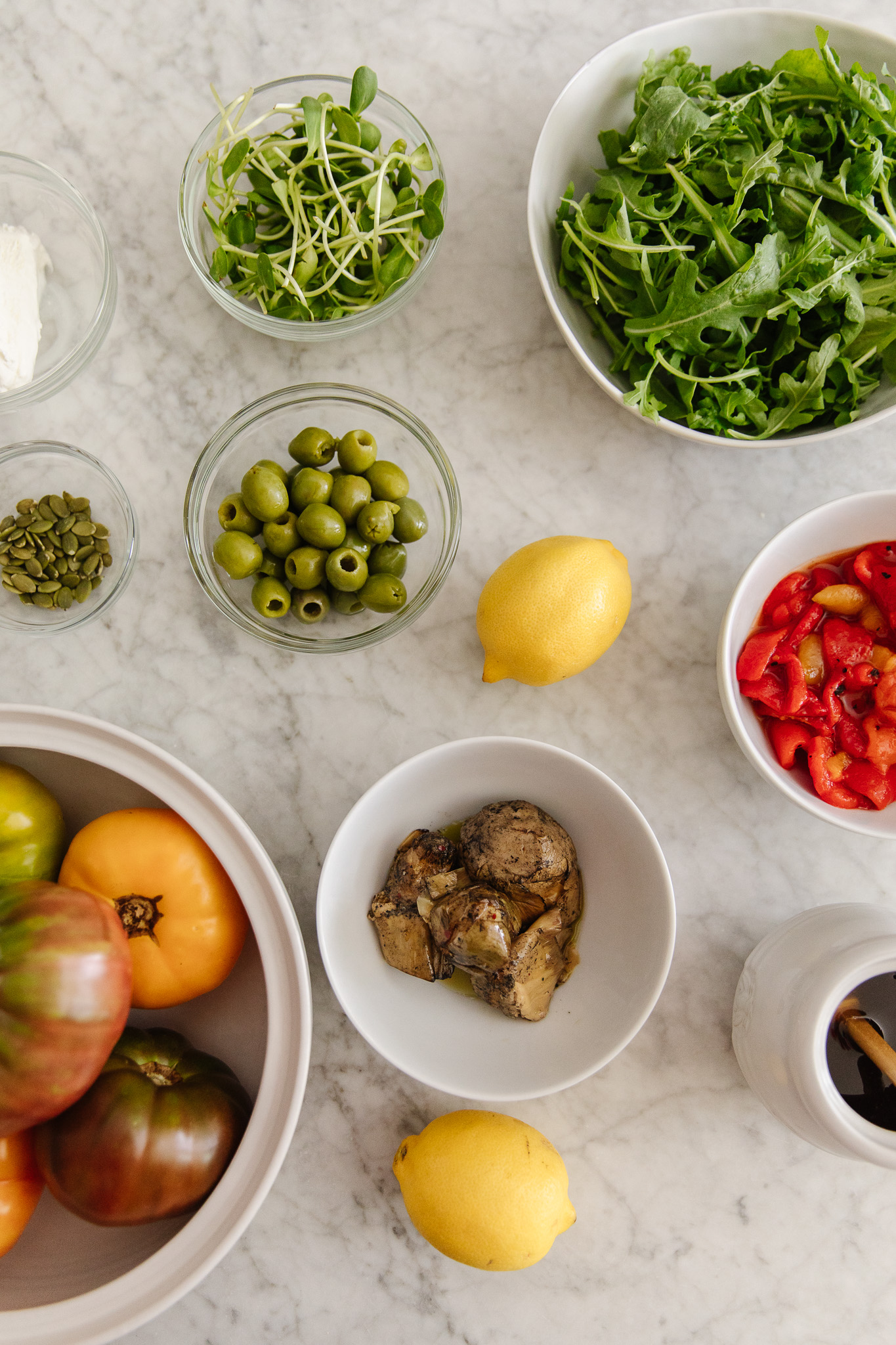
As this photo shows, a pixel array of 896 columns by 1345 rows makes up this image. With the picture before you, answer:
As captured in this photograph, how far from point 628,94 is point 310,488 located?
27.1 inches

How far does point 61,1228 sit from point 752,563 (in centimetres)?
122

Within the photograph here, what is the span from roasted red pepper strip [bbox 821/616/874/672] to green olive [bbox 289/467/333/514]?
0.69 m

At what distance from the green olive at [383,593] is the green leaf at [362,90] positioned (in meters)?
0.59

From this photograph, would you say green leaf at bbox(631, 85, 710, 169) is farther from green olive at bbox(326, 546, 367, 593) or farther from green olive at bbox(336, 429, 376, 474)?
green olive at bbox(326, 546, 367, 593)

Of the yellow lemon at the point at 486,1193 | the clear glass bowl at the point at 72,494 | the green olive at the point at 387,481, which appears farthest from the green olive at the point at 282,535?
the yellow lemon at the point at 486,1193

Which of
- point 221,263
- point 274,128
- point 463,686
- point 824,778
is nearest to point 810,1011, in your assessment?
point 824,778

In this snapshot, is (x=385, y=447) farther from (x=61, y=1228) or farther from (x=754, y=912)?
(x=61, y=1228)

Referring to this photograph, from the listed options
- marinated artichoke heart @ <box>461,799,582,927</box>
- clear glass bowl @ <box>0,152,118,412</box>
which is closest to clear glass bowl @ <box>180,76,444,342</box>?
clear glass bowl @ <box>0,152,118,412</box>

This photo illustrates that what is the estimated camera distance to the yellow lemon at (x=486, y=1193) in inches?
39.2

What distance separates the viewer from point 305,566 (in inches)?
40.8

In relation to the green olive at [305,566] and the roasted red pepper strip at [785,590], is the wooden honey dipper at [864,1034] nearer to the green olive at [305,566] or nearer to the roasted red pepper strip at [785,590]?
the roasted red pepper strip at [785,590]

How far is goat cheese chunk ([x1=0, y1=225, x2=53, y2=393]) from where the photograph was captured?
1106mm

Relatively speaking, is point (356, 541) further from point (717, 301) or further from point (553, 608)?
point (717, 301)

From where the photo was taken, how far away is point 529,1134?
1.08 m
